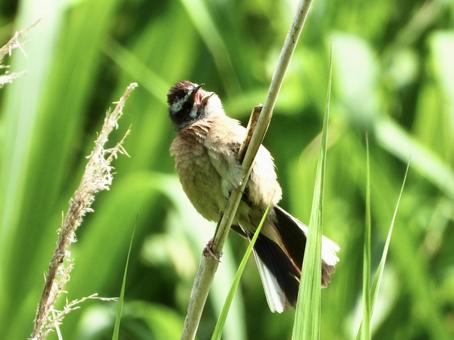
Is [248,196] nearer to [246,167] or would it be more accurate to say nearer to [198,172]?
[198,172]

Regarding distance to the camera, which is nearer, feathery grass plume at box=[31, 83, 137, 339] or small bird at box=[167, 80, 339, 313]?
feathery grass plume at box=[31, 83, 137, 339]

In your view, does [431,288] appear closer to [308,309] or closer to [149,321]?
[149,321]

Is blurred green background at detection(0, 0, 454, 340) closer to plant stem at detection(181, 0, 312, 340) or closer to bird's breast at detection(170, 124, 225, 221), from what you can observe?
bird's breast at detection(170, 124, 225, 221)

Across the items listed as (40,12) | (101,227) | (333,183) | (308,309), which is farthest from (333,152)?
(308,309)

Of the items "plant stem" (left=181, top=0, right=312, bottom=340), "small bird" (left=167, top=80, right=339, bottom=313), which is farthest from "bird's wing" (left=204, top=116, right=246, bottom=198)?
"plant stem" (left=181, top=0, right=312, bottom=340)

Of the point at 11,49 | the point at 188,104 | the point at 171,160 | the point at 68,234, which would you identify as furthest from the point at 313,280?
the point at 171,160

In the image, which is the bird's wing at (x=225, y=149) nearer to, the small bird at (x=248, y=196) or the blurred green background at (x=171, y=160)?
the small bird at (x=248, y=196)
